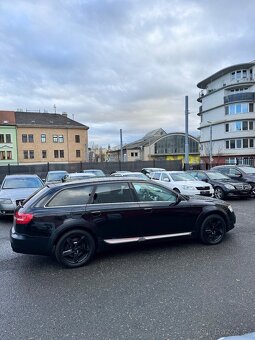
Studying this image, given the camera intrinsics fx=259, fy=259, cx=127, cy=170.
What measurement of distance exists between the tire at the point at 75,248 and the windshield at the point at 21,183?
5562 millimetres

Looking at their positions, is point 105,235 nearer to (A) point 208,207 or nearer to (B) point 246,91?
(A) point 208,207

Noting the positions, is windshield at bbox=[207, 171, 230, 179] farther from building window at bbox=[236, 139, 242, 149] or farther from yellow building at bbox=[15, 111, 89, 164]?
yellow building at bbox=[15, 111, 89, 164]

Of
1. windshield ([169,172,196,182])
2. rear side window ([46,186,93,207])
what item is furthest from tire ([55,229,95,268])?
windshield ([169,172,196,182])

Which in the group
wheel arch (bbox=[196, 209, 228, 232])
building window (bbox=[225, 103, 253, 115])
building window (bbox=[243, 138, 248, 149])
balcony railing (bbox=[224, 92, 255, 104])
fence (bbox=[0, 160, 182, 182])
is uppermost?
balcony railing (bbox=[224, 92, 255, 104])

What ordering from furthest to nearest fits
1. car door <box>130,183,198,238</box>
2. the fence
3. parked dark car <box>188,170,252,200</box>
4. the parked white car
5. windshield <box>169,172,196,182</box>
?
the fence
windshield <box>169,172,196,182</box>
parked dark car <box>188,170,252,200</box>
the parked white car
car door <box>130,183,198,238</box>

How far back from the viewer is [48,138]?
52.6 metres

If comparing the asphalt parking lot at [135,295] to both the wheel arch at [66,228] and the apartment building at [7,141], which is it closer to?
the wheel arch at [66,228]

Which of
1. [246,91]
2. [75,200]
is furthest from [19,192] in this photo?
[246,91]

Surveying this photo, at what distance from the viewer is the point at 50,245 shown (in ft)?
15.1

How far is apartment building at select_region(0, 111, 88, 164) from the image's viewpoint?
50.6m

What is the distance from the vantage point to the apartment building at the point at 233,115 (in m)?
43.5

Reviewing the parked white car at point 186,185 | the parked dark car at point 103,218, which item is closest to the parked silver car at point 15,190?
the parked dark car at point 103,218

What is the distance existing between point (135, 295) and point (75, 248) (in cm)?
156

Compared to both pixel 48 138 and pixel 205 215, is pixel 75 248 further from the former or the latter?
pixel 48 138
